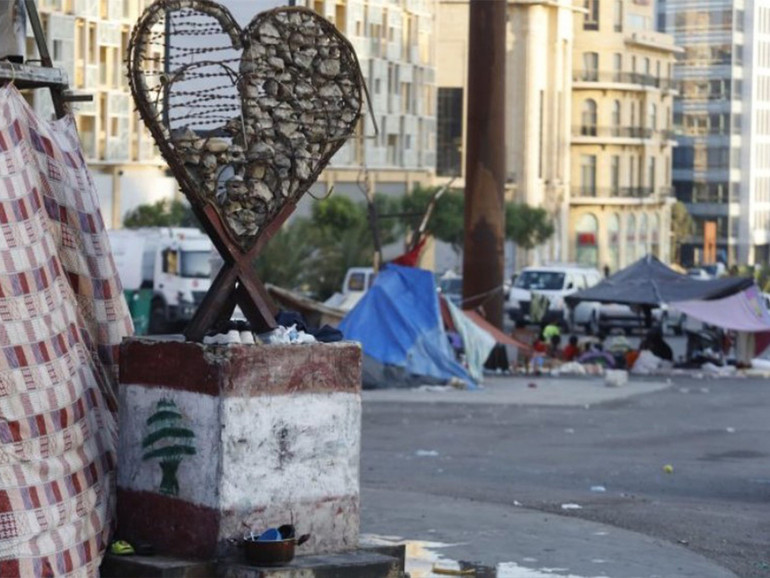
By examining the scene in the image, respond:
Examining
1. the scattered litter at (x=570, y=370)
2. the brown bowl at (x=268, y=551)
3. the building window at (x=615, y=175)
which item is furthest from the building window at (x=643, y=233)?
the brown bowl at (x=268, y=551)

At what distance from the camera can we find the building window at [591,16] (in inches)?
4259

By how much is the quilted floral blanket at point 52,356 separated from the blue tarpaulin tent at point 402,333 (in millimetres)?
18382

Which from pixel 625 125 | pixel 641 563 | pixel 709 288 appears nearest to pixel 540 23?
pixel 625 125

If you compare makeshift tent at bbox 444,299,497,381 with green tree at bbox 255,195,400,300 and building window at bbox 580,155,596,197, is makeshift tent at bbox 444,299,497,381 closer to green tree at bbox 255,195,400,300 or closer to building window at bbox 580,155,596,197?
green tree at bbox 255,195,400,300

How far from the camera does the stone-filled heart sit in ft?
32.0

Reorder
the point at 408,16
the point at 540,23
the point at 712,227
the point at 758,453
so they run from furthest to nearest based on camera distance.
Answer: the point at 712,227 < the point at 540,23 < the point at 408,16 < the point at 758,453

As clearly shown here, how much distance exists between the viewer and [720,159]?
113 meters

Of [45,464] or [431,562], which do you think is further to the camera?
[431,562]

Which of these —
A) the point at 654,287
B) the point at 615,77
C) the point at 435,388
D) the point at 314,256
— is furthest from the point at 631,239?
the point at 435,388

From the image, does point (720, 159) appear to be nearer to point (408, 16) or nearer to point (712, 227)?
point (712, 227)

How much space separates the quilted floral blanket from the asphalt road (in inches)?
127

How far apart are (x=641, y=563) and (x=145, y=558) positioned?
11.0 ft

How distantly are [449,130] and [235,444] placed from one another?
85872mm

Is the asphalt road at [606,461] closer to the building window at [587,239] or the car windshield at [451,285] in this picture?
the car windshield at [451,285]
